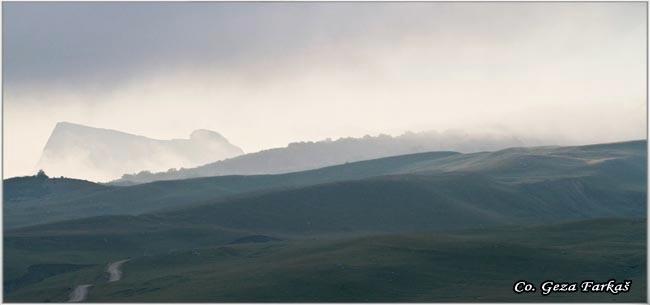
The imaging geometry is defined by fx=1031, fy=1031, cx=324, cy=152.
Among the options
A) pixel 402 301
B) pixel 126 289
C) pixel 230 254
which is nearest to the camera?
pixel 402 301

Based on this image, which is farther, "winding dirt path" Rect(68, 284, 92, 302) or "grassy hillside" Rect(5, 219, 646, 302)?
"winding dirt path" Rect(68, 284, 92, 302)

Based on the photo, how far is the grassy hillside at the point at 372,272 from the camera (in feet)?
443

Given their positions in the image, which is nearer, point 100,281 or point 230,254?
point 100,281

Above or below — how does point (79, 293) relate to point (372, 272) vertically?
below

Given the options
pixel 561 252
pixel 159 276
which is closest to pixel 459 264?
pixel 561 252

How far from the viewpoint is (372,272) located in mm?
147750

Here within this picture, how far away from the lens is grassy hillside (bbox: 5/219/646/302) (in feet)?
443

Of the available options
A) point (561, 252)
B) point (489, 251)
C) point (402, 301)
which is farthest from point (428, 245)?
point (402, 301)

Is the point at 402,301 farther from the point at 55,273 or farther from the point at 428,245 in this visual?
the point at 55,273

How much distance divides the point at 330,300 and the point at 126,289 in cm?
3695

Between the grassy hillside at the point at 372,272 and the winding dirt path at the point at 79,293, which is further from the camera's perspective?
the winding dirt path at the point at 79,293

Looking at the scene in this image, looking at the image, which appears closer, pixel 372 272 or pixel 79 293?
pixel 372 272

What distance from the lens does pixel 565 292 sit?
120 meters

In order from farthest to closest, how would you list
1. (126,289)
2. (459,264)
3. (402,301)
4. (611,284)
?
(459,264), (126,289), (611,284), (402,301)
